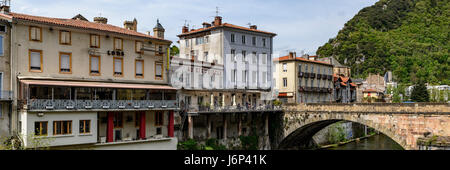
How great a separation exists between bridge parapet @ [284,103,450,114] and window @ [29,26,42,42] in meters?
29.7

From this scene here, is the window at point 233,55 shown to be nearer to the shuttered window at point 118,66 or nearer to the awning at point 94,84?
the awning at point 94,84

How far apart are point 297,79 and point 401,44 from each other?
94117 millimetres

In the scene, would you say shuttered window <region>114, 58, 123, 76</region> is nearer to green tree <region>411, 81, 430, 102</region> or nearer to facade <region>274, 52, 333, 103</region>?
facade <region>274, 52, 333, 103</region>

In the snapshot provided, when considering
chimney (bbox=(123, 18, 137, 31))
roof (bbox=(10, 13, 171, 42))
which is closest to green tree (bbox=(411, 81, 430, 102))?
chimney (bbox=(123, 18, 137, 31))

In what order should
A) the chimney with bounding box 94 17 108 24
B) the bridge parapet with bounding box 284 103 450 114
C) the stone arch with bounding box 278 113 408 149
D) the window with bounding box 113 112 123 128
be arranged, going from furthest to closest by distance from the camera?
the stone arch with bounding box 278 113 408 149 < the chimney with bounding box 94 17 108 24 < the bridge parapet with bounding box 284 103 450 114 < the window with bounding box 113 112 123 128

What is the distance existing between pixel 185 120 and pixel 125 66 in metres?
8.76

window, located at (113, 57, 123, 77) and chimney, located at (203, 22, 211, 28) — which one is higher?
chimney, located at (203, 22, 211, 28)

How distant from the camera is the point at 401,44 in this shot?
137 meters

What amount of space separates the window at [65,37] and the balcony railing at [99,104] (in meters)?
4.94

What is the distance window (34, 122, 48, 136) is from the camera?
28.4 metres

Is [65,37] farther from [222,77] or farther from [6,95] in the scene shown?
[222,77]

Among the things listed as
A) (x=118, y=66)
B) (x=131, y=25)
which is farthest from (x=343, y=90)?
(x=118, y=66)


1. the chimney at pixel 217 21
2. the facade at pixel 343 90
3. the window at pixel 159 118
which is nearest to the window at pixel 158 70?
the window at pixel 159 118

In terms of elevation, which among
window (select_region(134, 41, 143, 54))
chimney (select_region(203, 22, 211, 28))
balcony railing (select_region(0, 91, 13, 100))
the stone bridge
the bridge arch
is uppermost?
chimney (select_region(203, 22, 211, 28))
